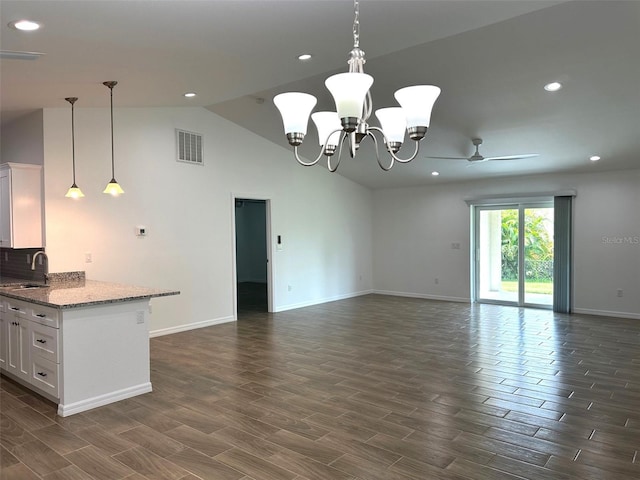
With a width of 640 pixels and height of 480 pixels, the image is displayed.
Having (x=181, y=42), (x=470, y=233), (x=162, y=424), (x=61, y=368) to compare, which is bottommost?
(x=162, y=424)

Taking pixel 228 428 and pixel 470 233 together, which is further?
pixel 470 233

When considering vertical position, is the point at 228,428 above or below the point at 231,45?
below

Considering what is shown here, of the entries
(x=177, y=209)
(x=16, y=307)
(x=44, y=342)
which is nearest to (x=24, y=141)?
(x=177, y=209)

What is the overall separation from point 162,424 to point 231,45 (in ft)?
9.66

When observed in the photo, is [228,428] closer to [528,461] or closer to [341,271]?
[528,461]

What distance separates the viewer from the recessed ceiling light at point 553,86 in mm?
4734

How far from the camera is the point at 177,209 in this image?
6.50 meters

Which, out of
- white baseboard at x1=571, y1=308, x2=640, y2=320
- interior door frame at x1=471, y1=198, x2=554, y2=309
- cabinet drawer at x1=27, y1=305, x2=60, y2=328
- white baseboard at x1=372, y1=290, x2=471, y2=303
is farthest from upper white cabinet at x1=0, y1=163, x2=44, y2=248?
white baseboard at x1=571, y1=308, x2=640, y2=320

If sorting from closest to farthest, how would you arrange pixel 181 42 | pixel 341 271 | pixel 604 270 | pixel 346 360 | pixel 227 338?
pixel 181 42 < pixel 346 360 < pixel 227 338 < pixel 604 270 < pixel 341 271

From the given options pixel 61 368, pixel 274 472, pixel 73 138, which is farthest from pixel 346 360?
pixel 73 138

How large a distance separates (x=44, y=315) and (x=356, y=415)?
9.03 ft

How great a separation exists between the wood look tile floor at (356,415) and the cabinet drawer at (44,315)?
2.35 feet

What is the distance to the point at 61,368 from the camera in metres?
3.59

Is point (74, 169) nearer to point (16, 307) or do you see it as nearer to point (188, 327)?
point (16, 307)
